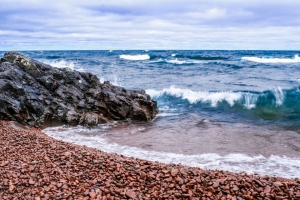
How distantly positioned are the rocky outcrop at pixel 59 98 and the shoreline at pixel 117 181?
407 centimetres

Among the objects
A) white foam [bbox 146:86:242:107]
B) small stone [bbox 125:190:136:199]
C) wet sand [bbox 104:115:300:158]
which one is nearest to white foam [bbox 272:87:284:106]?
white foam [bbox 146:86:242:107]

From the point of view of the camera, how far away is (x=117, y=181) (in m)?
5.34

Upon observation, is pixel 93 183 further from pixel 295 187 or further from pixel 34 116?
pixel 34 116

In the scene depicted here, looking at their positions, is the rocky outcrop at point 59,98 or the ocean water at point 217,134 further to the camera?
the rocky outcrop at point 59,98

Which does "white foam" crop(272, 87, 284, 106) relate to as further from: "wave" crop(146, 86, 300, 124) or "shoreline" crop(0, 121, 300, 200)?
"shoreline" crop(0, 121, 300, 200)

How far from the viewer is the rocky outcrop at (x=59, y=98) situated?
10250mm

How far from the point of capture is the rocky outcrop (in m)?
10.2

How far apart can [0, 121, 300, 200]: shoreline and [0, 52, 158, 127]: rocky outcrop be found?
4074mm

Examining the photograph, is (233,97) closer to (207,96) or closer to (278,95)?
(207,96)

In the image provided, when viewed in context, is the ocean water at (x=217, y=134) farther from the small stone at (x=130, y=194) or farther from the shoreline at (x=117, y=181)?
the small stone at (x=130, y=194)

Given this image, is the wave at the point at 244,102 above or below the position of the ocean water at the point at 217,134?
above

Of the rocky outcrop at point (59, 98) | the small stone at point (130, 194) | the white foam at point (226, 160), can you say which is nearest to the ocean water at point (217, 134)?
the white foam at point (226, 160)

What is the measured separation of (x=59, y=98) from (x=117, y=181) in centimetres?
661

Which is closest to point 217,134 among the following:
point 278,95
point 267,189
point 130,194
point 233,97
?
point 267,189
